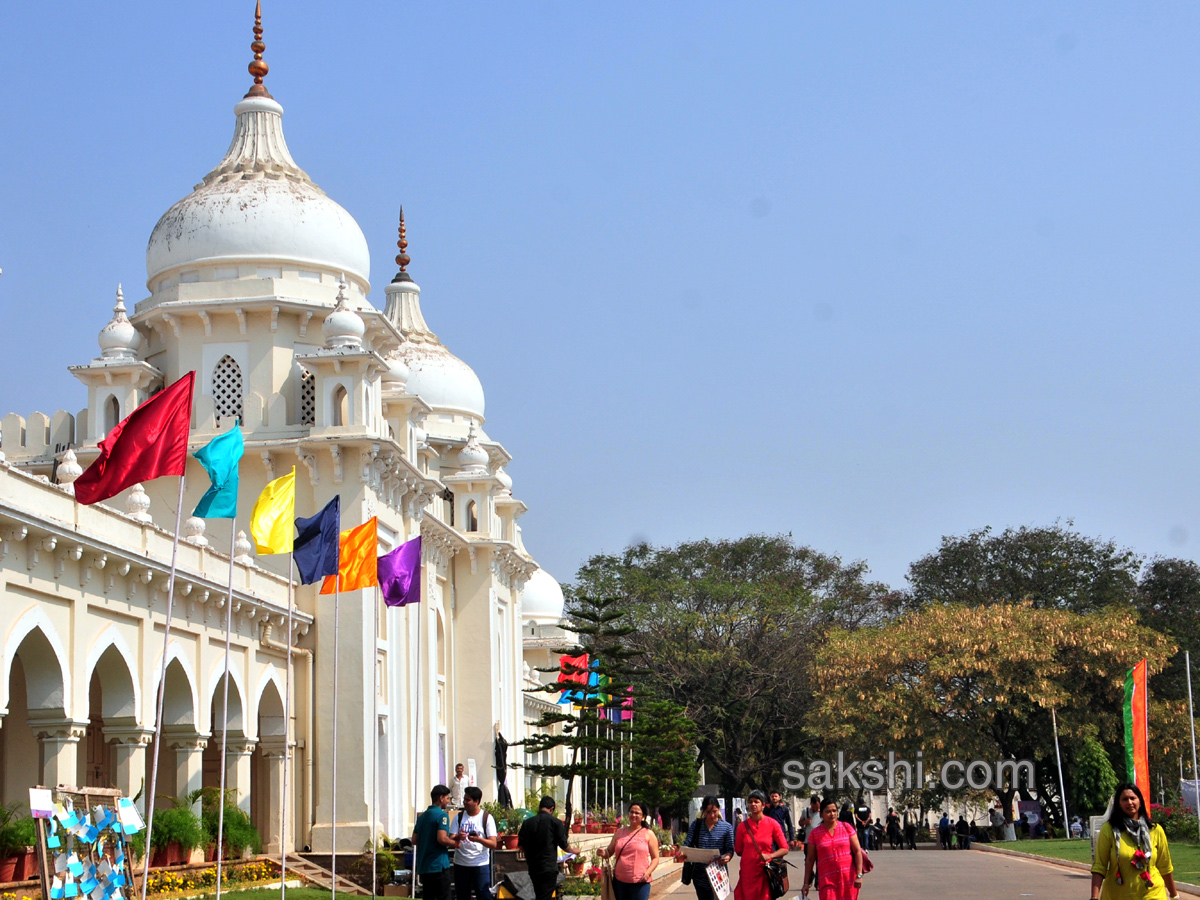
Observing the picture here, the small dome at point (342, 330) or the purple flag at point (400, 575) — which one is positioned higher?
the small dome at point (342, 330)

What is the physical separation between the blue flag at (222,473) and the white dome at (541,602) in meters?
38.1

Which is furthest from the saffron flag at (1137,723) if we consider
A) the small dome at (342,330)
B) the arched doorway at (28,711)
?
the arched doorway at (28,711)

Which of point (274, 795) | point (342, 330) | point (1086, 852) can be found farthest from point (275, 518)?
point (1086, 852)

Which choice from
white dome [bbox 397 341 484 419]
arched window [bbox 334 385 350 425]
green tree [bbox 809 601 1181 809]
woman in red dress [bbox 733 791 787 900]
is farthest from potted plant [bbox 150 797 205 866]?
green tree [bbox 809 601 1181 809]

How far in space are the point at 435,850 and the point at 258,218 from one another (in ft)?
64.0

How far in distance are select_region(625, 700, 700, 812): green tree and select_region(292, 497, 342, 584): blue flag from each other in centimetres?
3037

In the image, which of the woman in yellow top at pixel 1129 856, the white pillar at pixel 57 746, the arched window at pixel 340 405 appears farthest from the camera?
the arched window at pixel 340 405

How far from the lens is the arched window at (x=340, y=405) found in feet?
97.6

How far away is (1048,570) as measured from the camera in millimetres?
60844

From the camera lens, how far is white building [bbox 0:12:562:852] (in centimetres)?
2208

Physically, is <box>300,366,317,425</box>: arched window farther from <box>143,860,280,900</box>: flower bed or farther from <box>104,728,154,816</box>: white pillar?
<box>104,728,154,816</box>: white pillar

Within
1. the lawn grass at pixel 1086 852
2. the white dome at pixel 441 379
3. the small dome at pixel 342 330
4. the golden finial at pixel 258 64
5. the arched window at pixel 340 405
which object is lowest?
the lawn grass at pixel 1086 852

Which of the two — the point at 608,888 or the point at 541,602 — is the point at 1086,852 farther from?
the point at 541,602

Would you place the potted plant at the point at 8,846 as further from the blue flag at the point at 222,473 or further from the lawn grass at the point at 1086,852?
the lawn grass at the point at 1086,852
